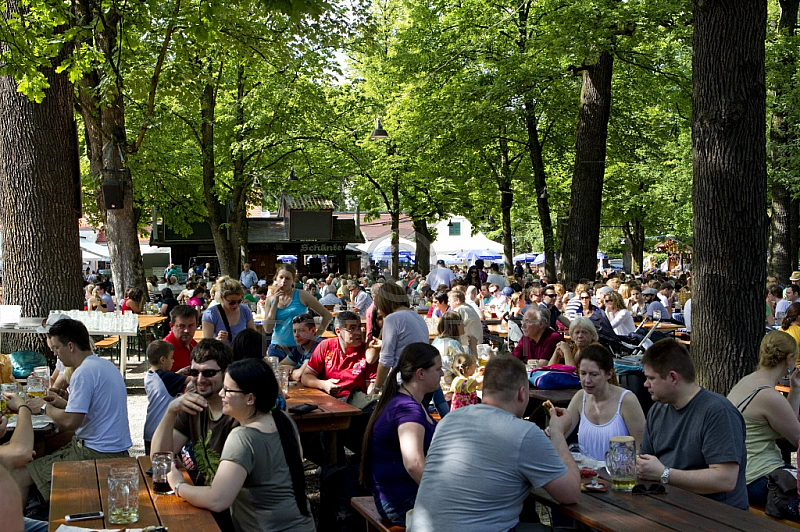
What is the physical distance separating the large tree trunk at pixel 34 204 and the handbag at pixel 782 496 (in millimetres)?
7716

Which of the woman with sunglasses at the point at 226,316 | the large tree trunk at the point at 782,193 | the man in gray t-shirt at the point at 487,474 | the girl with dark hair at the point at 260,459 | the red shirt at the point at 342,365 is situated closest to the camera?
the man in gray t-shirt at the point at 487,474

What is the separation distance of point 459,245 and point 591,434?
32.4 meters

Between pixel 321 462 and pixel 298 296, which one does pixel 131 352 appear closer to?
pixel 298 296

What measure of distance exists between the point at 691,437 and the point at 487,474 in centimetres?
132

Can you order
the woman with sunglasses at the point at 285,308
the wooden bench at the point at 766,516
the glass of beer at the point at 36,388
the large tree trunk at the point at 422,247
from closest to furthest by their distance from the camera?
the wooden bench at the point at 766,516
the glass of beer at the point at 36,388
the woman with sunglasses at the point at 285,308
the large tree trunk at the point at 422,247

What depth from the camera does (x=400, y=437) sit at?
4160 mm

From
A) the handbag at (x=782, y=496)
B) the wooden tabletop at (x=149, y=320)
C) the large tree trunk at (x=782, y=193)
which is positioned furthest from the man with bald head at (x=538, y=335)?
the large tree trunk at (x=782, y=193)

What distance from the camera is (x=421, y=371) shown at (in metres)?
4.35

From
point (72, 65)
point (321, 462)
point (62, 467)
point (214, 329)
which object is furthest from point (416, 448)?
point (72, 65)

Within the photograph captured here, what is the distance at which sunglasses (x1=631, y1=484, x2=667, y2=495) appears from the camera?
3932mm

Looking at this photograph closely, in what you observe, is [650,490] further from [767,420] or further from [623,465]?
[767,420]

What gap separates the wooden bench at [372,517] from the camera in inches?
166

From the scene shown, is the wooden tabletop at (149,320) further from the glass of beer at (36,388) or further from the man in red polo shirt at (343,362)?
the glass of beer at (36,388)

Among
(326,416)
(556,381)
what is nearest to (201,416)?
(326,416)
